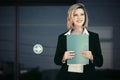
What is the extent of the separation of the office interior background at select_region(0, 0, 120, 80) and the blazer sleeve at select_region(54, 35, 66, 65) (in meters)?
0.06

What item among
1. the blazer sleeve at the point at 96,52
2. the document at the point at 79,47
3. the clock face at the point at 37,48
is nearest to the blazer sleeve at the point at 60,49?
the document at the point at 79,47

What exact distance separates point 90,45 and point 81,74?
43 centimetres

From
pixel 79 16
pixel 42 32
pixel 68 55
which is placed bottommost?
pixel 68 55

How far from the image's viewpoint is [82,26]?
6.91 meters

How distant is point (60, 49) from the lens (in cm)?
691

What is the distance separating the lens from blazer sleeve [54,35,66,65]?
689 cm

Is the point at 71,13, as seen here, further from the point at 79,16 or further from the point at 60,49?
the point at 60,49

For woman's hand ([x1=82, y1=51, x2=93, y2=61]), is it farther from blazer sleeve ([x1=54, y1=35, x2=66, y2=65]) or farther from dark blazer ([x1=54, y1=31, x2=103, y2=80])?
blazer sleeve ([x1=54, y1=35, x2=66, y2=65])

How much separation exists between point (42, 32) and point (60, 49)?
0.37 meters

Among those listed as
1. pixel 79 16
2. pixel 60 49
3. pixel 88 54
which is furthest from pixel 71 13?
pixel 88 54

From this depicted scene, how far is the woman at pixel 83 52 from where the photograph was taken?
6832 millimetres

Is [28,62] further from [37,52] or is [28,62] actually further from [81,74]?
[81,74]

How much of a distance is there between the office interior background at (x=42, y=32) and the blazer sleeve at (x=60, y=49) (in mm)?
56

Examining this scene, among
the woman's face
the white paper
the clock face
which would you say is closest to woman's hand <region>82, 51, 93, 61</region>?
the white paper
